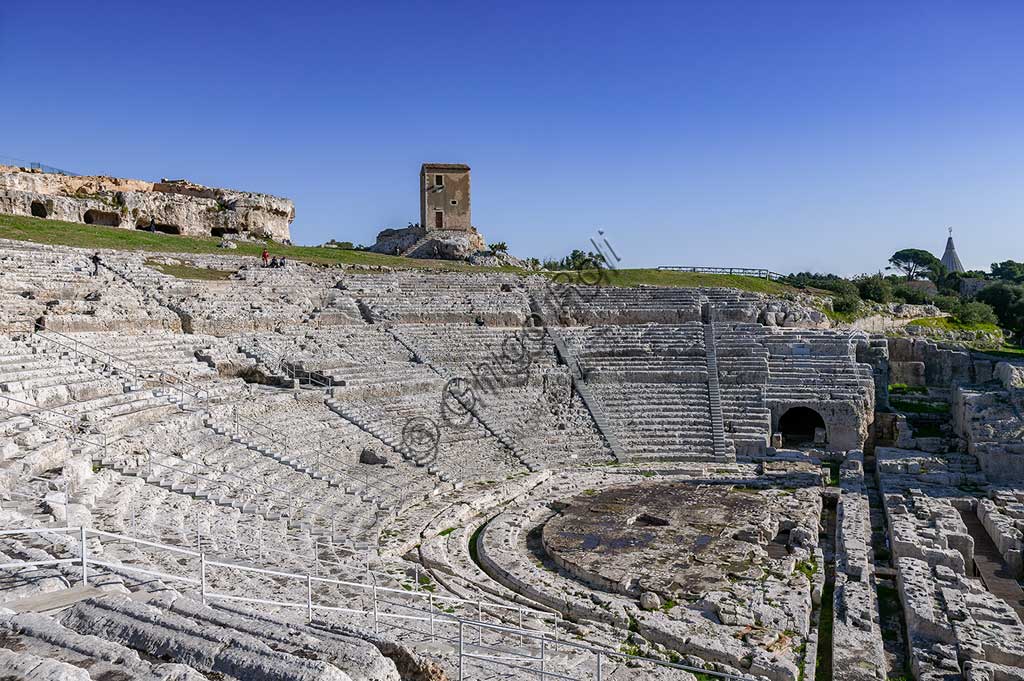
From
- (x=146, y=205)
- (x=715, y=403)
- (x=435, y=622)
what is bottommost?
(x=435, y=622)

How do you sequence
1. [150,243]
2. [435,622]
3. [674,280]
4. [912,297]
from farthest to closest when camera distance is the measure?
1. [912,297]
2. [674,280]
3. [150,243]
4. [435,622]

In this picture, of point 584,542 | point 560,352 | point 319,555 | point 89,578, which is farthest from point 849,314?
point 89,578

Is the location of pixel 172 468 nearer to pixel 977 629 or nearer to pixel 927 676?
pixel 927 676

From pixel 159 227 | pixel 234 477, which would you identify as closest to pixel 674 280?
pixel 159 227

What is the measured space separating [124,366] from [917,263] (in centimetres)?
7056

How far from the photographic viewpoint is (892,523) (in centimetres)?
1437

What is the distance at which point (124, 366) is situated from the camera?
1570 centimetres

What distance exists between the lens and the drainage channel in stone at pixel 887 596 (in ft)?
31.8

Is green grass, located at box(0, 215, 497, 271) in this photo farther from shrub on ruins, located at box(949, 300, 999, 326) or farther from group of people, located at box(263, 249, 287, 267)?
shrub on ruins, located at box(949, 300, 999, 326)

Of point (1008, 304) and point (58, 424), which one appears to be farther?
point (1008, 304)

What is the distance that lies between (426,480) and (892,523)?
31.0 feet

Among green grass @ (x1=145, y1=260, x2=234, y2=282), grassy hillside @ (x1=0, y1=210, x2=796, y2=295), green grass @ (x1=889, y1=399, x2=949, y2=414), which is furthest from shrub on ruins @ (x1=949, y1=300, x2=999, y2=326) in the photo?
green grass @ (x1=145, y1=260, x2=234, y2=282)

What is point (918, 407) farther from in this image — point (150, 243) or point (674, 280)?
point (150, 243)

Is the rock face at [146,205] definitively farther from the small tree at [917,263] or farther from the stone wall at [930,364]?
the small tree at [917,263]
